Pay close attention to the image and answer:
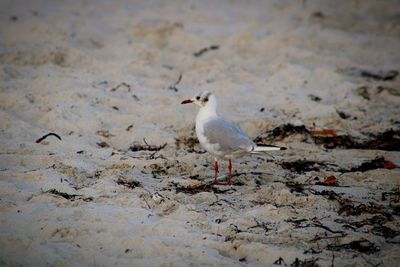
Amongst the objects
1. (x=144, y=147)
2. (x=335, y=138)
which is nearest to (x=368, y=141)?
(x=335, y=138)

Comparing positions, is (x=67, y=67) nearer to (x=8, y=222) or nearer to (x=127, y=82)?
(x=127, y=82)

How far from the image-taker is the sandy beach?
301cm

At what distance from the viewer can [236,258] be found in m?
2.92

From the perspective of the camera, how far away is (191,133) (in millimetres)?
4902

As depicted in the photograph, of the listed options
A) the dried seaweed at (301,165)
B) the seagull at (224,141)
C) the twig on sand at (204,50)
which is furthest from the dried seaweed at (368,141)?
the twig on sand at (204,50)

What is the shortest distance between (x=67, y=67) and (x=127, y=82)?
0.78m

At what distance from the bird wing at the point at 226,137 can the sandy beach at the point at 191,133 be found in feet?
0.92

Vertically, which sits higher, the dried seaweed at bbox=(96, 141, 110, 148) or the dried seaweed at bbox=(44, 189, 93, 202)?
the dried seaweed at bbox=(44, 189, 93, 202)

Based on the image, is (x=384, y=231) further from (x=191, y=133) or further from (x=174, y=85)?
(x=174, y=85)

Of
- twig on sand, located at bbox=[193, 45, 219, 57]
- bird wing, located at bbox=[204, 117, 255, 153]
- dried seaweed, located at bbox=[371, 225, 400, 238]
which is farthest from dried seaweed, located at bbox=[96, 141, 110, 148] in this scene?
twig on sand, located at bbox=[193, 45, 219, 57]

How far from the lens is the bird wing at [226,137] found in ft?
13.2

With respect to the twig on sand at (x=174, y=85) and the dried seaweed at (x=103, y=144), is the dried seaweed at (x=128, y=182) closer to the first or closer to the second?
the dried seaweed at (x=103, y=144)

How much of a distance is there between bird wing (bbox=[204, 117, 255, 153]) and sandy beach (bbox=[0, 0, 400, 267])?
0.28 m

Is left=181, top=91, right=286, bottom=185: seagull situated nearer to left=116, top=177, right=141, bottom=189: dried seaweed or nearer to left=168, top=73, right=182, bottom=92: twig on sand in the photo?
left=116, top=177, right=141, bottom=189: dried seaweed
